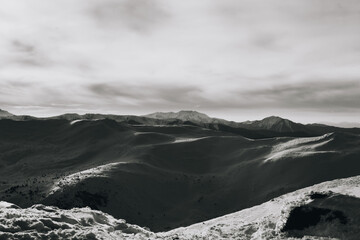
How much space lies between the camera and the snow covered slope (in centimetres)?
1002

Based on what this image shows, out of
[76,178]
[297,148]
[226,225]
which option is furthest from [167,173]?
[226,225]

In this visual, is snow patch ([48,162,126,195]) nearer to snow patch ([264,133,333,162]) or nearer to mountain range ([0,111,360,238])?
mountain range ([0,111,360,238])

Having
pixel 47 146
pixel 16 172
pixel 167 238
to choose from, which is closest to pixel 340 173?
pixel 167 238

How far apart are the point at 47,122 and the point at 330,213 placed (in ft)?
282

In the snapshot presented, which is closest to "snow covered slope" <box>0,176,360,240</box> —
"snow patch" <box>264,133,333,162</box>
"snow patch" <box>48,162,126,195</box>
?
"snow patch" <box>48,162,126,195</box>

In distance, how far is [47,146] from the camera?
6881cm

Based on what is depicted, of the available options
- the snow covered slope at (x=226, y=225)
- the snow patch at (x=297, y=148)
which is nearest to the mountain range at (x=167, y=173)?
the snow patch at (x=297, y=148)

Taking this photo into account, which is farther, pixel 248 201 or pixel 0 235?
pixel 248 201

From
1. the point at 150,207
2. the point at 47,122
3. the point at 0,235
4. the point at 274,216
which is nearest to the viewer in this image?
the point at 0,235

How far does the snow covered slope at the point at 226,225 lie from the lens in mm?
10023

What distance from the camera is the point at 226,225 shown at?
15102 mm

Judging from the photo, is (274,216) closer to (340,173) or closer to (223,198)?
(223,198)

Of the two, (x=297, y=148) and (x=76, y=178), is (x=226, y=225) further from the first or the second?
(x=297, y=148)

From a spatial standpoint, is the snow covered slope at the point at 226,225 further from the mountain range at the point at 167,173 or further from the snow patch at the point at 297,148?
the snow patch at the point at 297,148
